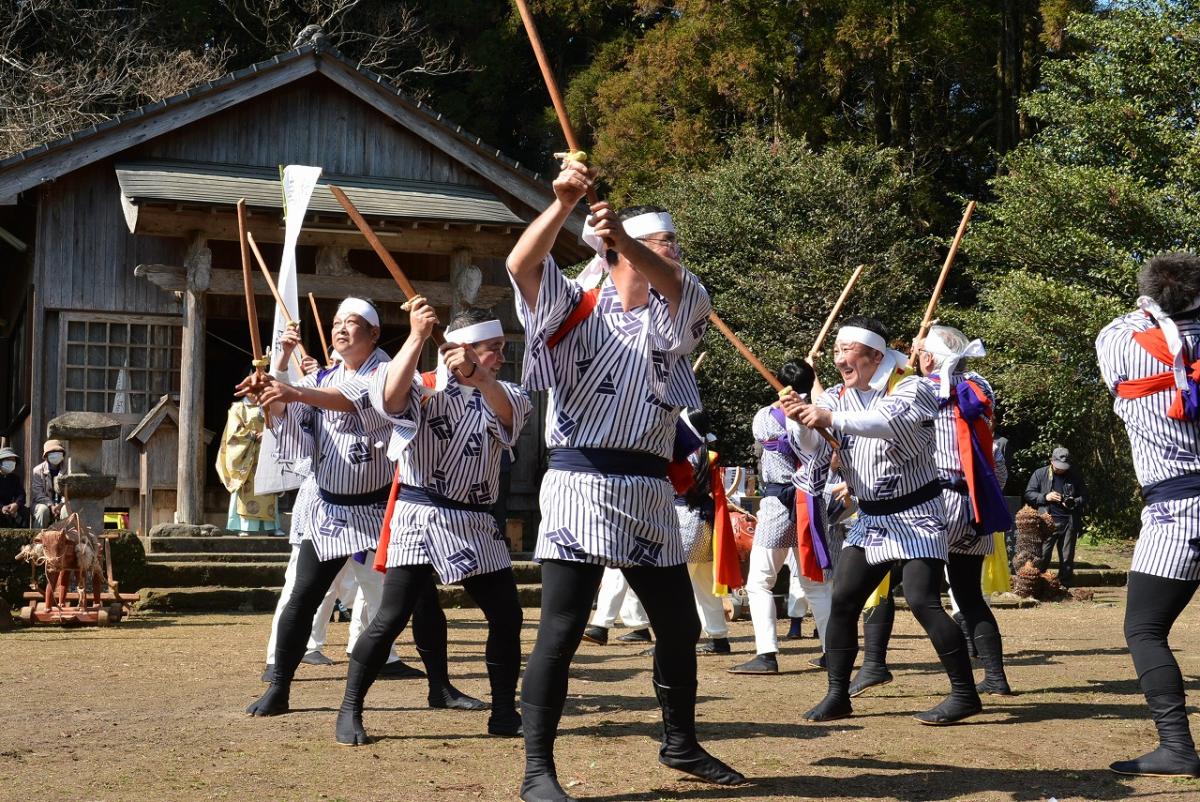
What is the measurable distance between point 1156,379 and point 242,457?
1170 cm

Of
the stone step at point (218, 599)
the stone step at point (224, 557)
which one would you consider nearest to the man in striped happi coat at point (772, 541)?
the stone step at point (218, 599)

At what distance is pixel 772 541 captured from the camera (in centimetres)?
830

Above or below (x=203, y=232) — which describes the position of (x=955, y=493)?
below

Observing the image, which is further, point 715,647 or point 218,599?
point 218,599

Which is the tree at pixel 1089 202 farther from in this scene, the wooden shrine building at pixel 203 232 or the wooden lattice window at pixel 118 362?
the wooden lattice window at pixel 118 362

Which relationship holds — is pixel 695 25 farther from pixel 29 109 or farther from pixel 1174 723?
pixel 1174 723

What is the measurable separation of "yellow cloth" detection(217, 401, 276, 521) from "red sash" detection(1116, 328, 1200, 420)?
11.4m

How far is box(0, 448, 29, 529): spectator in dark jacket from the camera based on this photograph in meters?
13.5

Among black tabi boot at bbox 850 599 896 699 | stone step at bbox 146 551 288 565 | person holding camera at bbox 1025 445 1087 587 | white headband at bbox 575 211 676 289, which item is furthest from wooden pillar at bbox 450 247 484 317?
white headband at bbox 575 211 676 289

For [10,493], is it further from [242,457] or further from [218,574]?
[218,574]

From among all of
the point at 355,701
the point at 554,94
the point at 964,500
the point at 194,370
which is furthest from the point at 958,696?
the point at 194,370

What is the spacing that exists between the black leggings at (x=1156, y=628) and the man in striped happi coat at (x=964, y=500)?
5.66 feet

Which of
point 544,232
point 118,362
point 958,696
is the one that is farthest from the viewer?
point 118,362

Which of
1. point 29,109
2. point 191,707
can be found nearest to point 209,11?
point 29,109
